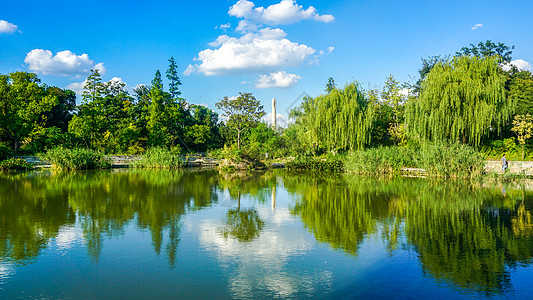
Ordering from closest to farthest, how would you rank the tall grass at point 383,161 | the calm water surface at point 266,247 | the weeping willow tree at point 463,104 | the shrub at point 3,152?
1. the calm water surface at point 266,247
2. the weeping willow tree at point 463,104
3. the tall grass at point 383,161
4. the shrub at point 3,152

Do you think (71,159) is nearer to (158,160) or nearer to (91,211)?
(158,160)

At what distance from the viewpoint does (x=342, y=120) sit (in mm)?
27438

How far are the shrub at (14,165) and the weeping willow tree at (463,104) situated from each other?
28163 mm

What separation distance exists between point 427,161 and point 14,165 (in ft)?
94.3

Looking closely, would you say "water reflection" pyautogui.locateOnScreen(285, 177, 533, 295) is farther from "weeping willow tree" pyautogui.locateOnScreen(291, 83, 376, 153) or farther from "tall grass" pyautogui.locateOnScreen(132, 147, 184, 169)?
"tall grass" pyautogui.locateOnScreen(132, 147, 184, 169)

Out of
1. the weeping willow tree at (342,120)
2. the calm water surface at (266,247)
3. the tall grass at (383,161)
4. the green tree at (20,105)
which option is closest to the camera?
the calm water surface at (266,247)

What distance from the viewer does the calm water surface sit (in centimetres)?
556

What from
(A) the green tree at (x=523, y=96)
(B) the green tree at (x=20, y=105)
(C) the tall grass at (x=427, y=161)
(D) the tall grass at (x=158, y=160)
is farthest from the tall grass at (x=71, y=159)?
(A) the green tree at (x=523, y=96)

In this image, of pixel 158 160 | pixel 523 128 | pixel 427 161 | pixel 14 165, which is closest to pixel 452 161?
pixel 427 161

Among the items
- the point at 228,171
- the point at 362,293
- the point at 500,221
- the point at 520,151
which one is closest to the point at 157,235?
the point at 362,293

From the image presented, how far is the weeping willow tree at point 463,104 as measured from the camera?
2159cm

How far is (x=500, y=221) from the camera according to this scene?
9.91 meters

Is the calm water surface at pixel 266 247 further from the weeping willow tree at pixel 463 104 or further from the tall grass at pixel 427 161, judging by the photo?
the weeping willow tree at pixel 463 104

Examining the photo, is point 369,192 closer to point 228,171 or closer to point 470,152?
point 470,152
